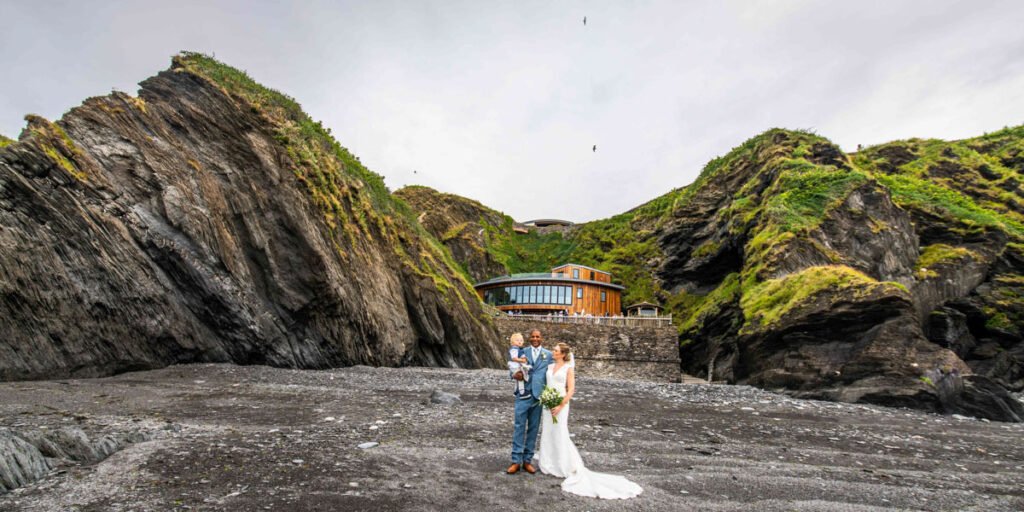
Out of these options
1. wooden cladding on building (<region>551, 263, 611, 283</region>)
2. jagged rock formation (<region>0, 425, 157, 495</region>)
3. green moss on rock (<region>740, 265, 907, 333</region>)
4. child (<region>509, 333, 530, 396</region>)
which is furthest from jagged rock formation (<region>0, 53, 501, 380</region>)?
wooden cladding on building (<region>551, 263, 611, 283</region>)

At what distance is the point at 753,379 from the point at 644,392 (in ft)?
33.5

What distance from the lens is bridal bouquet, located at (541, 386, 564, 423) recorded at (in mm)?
7816

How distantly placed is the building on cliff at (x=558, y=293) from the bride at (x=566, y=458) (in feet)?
146

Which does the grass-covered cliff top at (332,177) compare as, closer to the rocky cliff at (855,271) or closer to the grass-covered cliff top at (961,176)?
the rocky cliff at (855,271)

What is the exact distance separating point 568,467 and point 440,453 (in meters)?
2.48

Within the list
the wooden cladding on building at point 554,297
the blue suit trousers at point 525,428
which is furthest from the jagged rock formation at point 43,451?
the wooden cladding on building at point 554,297

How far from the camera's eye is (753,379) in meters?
27.3

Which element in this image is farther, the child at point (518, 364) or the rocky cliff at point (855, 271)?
the rocky cliff at point (855, 271)

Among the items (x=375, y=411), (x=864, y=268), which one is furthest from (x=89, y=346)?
(x=864, y=268)

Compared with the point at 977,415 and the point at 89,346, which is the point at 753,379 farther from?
the point at 89,346

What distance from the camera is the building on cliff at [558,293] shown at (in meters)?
53.3

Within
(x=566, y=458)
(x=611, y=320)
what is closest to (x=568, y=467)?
(x=566, y=458)

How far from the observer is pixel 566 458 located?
298 inches

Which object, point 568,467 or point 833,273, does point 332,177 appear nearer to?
point 568,467
